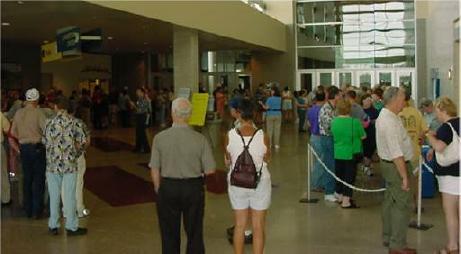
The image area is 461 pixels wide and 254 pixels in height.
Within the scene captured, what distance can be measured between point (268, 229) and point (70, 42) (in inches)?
295

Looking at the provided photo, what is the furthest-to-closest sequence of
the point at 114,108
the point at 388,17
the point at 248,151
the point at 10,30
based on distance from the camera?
the point at 388,17
the point at 114,108
the point at 10,30
the point at 248,151

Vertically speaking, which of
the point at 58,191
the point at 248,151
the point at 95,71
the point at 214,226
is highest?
the point at 95,71

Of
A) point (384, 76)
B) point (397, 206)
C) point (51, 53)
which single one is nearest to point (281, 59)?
Result: point (384, 76)

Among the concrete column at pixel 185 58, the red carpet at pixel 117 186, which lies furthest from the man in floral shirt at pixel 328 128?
the concrete column at pixel 185 58

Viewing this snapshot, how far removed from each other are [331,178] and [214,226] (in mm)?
2362

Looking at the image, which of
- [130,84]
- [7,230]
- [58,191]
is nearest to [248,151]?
[58,191]

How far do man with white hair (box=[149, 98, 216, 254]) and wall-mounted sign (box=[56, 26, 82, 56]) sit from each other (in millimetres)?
7839

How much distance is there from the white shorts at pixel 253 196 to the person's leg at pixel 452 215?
179 cm

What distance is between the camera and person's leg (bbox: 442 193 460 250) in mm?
5629

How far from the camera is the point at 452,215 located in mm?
5641

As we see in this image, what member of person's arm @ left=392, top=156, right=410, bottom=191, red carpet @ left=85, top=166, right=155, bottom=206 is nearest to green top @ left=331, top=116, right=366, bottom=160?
person's arm @ left=392, top=156, right=410, bottom=191

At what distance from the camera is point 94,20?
16141 millimetres

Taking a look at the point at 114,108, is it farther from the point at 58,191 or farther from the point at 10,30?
the point at 58,191

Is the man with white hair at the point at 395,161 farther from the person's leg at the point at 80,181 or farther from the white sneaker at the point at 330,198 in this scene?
the person's leg at the point at 80,181
